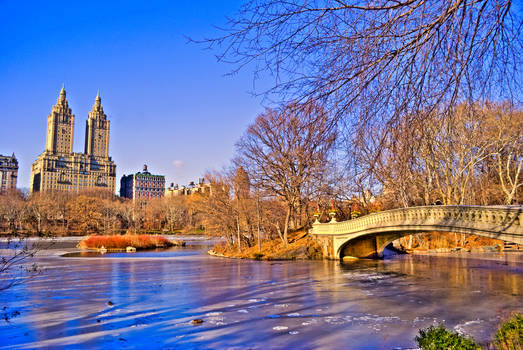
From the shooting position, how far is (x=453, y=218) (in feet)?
50.5

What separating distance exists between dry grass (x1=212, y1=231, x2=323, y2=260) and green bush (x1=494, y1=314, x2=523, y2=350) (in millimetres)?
21426

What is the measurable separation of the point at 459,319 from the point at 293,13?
8.05 metres

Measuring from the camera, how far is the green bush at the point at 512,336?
502 centimetres

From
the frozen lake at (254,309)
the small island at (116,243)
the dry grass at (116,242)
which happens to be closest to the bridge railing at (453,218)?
the frozen lake at (254,309)

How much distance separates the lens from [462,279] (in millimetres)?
15516

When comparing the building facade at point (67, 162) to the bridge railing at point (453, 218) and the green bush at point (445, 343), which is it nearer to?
the bridge railing at point (453, 218)

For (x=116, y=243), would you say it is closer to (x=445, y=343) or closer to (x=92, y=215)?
(x=92, y=215)

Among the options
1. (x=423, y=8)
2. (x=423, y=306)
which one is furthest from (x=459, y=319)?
(x=423, y=8)

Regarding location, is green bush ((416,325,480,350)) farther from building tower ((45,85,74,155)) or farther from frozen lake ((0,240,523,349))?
building tower ((45,85,74,155))

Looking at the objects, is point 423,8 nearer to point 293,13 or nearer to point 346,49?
point 346,49

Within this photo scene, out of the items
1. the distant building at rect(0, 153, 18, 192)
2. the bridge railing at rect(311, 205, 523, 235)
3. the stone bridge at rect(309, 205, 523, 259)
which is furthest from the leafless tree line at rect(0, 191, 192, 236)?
the distant building at rect(0, 153, 18, 192)

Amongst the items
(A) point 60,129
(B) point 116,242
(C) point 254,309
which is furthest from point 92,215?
(A) point 60,129

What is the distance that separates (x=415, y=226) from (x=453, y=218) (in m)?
2.63

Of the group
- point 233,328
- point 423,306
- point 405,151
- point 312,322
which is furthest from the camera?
point 423,306
